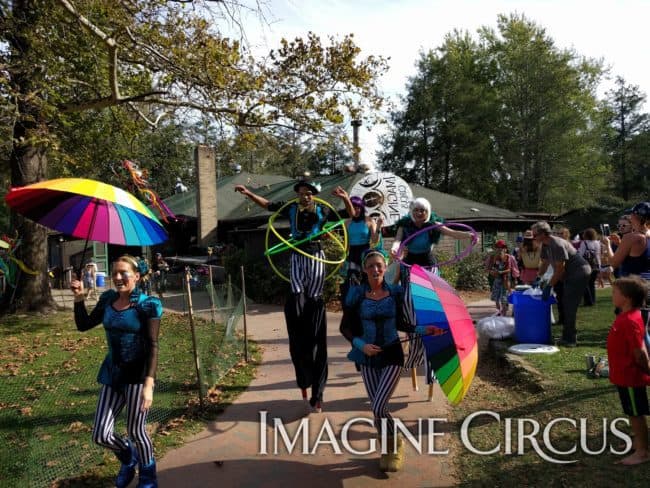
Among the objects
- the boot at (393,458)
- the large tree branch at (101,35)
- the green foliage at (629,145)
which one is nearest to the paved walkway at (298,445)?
the boot at (393,458)

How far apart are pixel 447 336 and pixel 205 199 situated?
66.8ft

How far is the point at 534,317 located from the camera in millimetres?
6633

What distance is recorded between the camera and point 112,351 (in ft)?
10.6

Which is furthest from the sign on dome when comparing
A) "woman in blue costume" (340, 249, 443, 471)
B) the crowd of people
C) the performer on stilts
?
"woman in blue costume" (340, 249, 443, 471)

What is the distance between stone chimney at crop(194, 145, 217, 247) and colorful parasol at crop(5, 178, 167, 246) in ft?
59.9

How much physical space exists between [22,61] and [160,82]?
265 centimetres

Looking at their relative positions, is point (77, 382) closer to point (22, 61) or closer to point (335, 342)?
point (335, 342)

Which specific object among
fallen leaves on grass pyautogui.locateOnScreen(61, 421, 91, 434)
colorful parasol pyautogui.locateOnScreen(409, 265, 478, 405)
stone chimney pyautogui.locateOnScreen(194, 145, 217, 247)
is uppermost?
stone chimney pyautogui.locateOnScreen(194, 145, 217, 247)

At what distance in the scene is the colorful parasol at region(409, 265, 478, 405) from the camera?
119 inches

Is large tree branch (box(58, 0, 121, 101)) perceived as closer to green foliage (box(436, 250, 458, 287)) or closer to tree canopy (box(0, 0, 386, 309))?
tree canopy (box(0, 0, 386, 309))

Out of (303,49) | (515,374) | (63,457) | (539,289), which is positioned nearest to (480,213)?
(303,49)

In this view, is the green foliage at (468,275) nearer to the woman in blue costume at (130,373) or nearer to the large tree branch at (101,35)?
the large tree branch at (101,35)

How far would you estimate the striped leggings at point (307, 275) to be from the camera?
480 cm

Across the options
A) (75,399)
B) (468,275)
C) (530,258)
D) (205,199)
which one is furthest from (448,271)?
(205,199)
